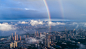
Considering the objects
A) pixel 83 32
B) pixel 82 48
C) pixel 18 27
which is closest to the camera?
pixel 82 48

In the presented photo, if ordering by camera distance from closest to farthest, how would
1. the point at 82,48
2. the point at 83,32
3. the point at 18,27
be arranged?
the point at 82,48, the point at 83,32, the point at 18,27

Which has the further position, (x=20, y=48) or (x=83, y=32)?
(x=83, y=32)

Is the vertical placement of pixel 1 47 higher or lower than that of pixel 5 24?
lower

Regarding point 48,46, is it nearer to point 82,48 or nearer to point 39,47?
point 39,47

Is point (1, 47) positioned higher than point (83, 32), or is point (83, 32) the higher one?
point (83, 32)

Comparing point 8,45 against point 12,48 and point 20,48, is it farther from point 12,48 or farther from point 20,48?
point 20,48

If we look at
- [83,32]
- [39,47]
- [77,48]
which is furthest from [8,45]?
[83,32]

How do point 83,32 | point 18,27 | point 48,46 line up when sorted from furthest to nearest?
point 18,27 → point 83,32 → point 48,46

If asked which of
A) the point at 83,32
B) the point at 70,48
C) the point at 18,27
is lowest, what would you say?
the point at 70,48

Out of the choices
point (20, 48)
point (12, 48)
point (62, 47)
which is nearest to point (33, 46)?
point (20, 48)
